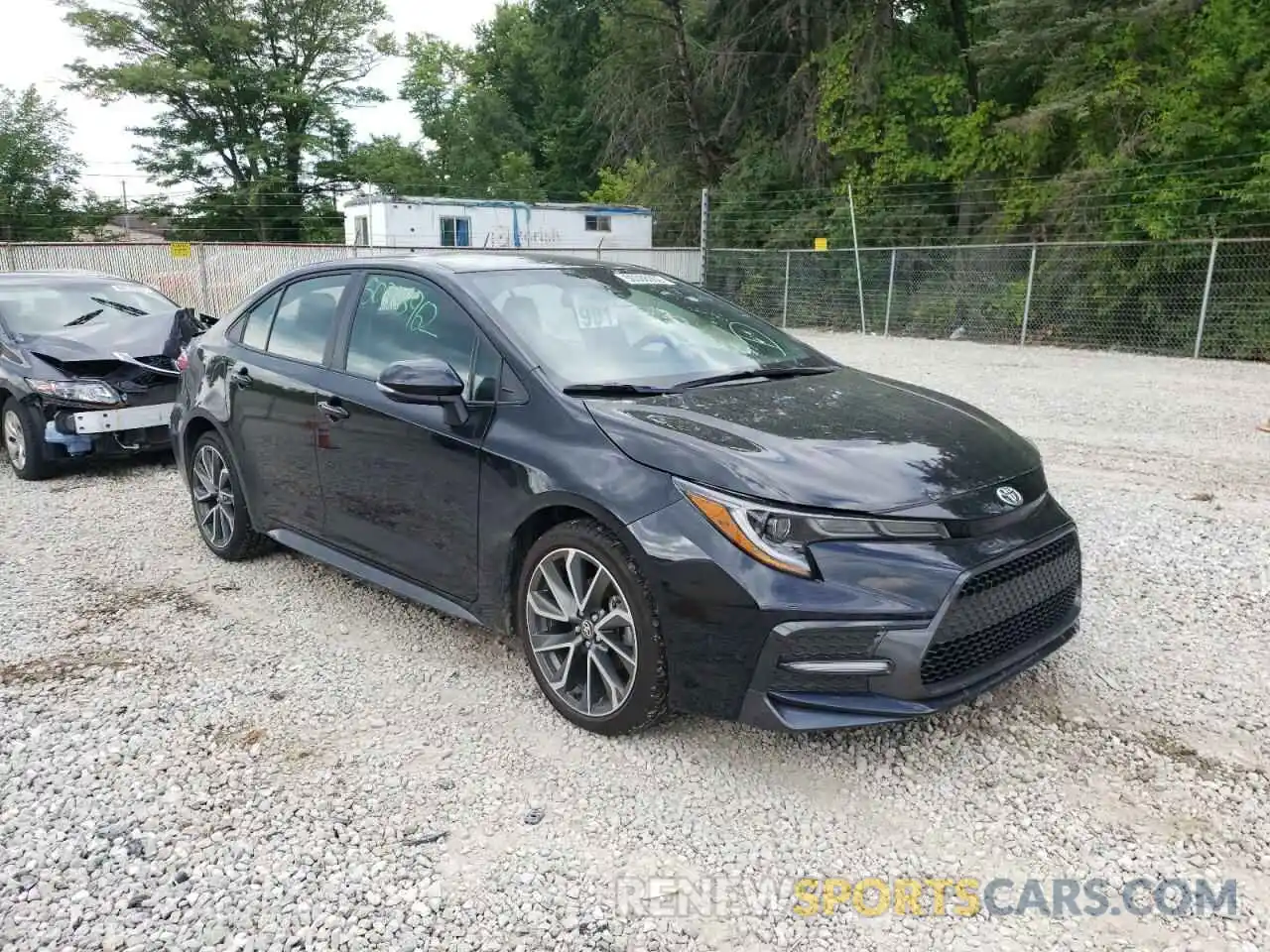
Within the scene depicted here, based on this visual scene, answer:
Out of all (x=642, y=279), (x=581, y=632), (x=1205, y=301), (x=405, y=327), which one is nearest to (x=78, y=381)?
(x=405, y=327)

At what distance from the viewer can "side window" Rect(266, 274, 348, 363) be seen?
4.21 m

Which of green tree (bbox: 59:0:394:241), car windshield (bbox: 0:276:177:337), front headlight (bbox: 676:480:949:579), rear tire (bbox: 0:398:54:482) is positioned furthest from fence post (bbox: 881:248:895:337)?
green tree (bbox: 59:0:394:241)

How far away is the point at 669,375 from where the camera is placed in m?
3.53

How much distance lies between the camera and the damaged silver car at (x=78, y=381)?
6.82 m

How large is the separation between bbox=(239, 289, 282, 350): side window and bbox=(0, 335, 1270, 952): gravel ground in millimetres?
1259

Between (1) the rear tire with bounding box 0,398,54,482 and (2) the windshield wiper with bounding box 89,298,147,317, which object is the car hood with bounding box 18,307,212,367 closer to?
(2) the windshield wiper with bounding box 89,298,147,317

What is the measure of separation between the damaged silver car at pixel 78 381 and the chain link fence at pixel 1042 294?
1472 cm

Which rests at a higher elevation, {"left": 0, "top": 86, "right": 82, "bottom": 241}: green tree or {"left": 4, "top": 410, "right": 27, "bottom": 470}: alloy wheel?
{"left": 0, "top": 86, "right": 82, "bottom": 241}: green tree

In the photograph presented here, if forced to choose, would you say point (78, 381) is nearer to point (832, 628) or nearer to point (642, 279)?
point (642, 279)

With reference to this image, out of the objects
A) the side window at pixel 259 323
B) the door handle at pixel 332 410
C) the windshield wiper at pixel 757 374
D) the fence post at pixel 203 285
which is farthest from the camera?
the fence post at pixel 203 285

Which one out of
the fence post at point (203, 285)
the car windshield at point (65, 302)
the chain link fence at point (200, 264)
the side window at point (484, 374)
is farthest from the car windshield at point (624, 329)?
the fence post at point (203, 285)

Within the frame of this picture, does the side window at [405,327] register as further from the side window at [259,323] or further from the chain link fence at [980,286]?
the chain link fence at [980,286]

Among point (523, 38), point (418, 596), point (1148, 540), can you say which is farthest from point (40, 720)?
point (523, 38)

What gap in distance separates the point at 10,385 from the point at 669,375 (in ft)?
19.4
